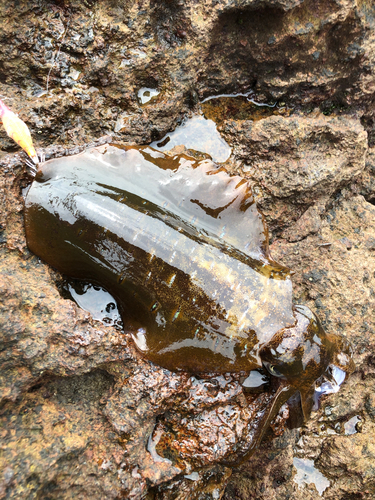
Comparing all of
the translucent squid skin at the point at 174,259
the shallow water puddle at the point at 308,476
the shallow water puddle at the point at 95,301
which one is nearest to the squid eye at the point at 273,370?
the translucent squid skin at the point at 174,259

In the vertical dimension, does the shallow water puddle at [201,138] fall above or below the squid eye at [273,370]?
above

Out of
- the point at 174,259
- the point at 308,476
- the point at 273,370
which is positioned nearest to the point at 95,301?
the point at 174,259

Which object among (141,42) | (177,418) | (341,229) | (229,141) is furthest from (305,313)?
(141,42)

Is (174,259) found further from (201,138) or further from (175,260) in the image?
(201,138)

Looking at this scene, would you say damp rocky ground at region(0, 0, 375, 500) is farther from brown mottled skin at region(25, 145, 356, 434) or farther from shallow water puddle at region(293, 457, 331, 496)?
brown mottled skin at region(25, 145, 356, 434)

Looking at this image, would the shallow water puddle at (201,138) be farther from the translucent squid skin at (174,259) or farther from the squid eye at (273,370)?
the squid eye at (273,370)

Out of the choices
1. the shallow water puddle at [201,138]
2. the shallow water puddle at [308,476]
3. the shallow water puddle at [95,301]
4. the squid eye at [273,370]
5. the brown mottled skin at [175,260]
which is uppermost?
the shallow water puddle at [201,138]
